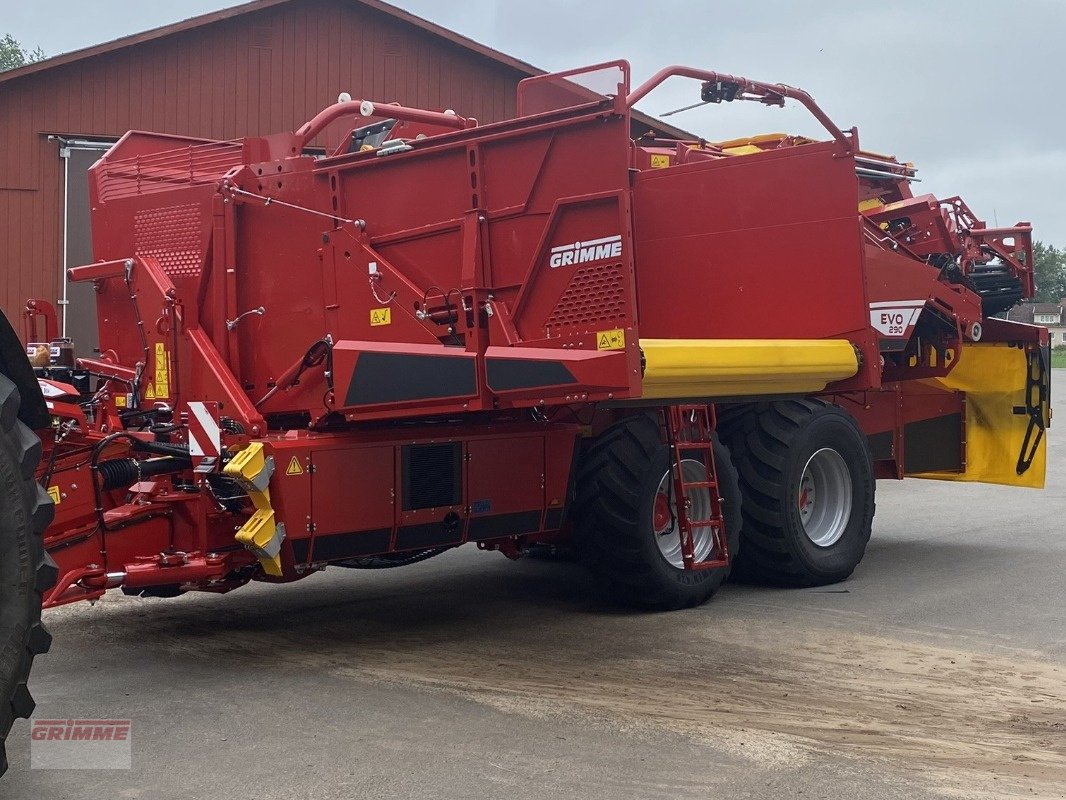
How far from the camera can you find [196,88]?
1412cm

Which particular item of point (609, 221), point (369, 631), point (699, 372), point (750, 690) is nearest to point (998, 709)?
point (750, 690)

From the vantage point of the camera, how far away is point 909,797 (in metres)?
4.29

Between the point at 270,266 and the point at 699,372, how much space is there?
93.2 inches

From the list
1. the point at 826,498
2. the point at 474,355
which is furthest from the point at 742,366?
the point at 826,498

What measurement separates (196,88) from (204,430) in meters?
8.59

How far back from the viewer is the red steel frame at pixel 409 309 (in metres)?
6.04

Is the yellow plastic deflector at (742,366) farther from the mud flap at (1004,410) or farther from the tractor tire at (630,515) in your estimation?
the mud flap at (1004,410)

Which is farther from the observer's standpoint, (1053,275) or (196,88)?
(1053,275)

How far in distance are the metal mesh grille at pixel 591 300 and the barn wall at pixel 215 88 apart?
357 inches

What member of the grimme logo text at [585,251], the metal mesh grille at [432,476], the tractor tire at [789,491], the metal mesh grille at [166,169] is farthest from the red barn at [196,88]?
the grimme logo text at [585,251]

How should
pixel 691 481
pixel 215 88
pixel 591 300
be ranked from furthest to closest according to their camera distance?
1. pixel 215 88
2. pixel 691 481
3. pixel 591 300

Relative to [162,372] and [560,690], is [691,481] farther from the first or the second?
[162,372]

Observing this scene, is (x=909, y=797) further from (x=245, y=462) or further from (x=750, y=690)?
(x=245, y=462)

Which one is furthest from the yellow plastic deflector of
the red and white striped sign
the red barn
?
the red barn
